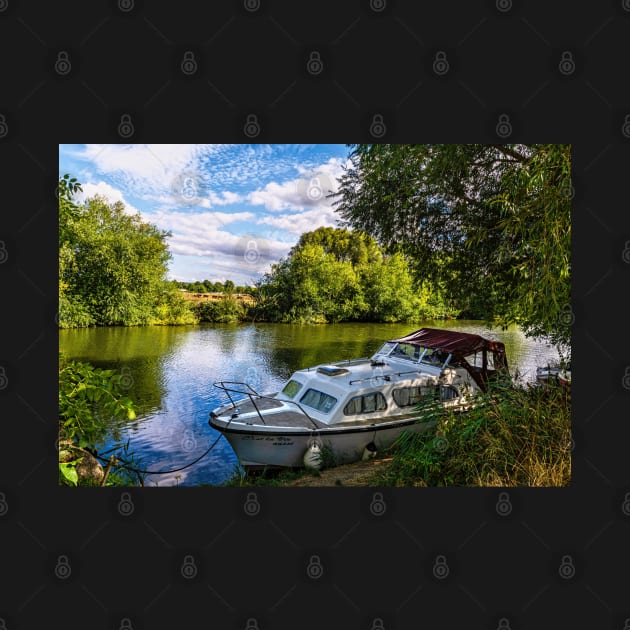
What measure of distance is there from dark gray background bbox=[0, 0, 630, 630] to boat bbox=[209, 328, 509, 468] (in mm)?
1493

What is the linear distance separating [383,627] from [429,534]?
0.49 m

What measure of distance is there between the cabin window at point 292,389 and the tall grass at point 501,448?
1.81 m

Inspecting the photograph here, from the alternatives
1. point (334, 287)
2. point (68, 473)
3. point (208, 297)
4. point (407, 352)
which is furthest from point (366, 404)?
point (334, 287)

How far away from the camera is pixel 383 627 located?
6.81 ft

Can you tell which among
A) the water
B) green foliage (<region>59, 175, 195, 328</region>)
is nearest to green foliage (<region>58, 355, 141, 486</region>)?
the water

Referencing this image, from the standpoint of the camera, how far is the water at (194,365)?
4969 millimetres

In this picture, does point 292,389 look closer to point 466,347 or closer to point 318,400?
point 318,400

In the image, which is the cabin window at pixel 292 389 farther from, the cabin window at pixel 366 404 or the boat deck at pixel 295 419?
the cabin window at pixel 366 404

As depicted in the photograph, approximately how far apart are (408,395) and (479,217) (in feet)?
6.91

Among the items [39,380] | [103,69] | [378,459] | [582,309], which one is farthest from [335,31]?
[378,459]

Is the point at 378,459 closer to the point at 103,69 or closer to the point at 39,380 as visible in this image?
the point at 39,380

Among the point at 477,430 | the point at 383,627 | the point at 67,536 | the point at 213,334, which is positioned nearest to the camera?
the point at 383,627

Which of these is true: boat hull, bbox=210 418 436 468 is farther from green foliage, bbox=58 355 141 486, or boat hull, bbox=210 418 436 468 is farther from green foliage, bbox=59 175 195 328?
green foliage, bbox=59 175 195 328

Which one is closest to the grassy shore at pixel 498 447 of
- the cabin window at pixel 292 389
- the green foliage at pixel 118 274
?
the cabin window at pixel 292 389
